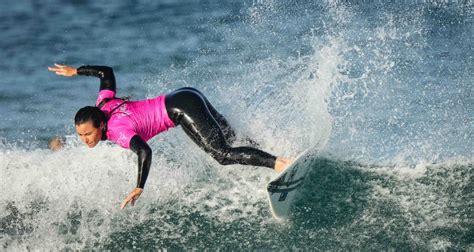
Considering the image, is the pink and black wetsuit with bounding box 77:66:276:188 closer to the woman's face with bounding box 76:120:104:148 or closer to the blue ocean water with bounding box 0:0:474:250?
the woman's face with bounding box 76:120:104:148

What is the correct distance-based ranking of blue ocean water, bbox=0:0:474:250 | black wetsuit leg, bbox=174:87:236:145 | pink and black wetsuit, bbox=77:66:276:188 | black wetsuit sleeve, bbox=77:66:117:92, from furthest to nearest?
black wetsuit leg, bbox=174:87:236:145
black wetsuit sleeve, bbox=77:66:117:92
blue ocean water, bbox=0:0:474:250
pink and black wetsuit, bbox=77:66:276:188

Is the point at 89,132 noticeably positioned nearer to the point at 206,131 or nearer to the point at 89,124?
the point at 89,124

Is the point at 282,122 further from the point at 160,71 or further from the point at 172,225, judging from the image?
the point at 160,71

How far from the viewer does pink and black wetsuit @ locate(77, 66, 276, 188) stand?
6.70 meters

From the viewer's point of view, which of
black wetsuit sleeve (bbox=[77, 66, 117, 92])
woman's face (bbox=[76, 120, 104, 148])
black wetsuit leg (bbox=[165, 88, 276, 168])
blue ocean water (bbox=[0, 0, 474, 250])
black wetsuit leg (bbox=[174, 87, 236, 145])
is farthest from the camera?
black wetsuit leg (bbox=[174, 87, 236, 145])

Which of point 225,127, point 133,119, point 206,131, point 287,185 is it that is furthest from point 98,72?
point 287,185

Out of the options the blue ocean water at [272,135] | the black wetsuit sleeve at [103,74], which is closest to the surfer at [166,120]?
the black wetsuit sleeve at [103,74]

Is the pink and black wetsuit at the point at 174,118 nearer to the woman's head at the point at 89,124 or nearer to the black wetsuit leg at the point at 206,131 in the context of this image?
the black wetsuit leg at the point at 206,131

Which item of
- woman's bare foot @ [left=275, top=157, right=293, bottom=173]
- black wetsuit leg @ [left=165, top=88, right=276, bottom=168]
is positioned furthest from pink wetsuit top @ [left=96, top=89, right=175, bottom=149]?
woman's bare foot @ [left=275, top=157, right=293, bottom=173]

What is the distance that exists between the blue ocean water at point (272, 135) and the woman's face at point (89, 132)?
46.7 inches

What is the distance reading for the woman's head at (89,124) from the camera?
246 inches

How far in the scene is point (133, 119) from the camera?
6699 millimetres

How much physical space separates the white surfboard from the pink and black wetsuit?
0.20 meters

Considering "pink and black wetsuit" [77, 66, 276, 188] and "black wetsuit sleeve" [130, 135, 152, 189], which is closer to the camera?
"black wetsuit sleeve" [130, 135, 152, 189]
